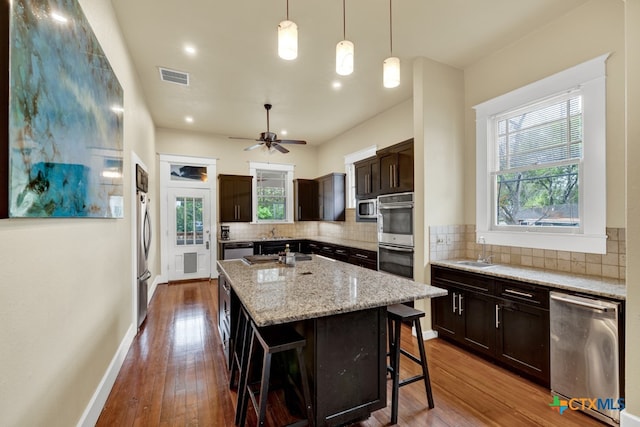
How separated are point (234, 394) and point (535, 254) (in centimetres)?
303

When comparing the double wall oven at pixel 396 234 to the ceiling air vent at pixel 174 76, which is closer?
the double wall oven at pixel 396 234

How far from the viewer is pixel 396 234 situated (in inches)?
147

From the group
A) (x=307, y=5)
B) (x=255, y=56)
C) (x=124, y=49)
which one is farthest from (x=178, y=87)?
(x=307, y=5)

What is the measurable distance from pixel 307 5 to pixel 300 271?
90.6 inches

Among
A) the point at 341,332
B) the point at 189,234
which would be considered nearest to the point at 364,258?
the point at 341,332

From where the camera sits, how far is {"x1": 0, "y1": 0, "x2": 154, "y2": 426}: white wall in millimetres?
1092

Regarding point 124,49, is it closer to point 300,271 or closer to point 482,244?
point 300,271

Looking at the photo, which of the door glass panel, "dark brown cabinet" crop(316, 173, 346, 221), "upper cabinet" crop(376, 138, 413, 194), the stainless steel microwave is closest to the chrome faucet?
"upper cabinet" crop(376, 138, 413, 194)

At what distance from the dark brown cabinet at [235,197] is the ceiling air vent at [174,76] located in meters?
2.47

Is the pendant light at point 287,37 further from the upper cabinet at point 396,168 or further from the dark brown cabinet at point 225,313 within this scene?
the upper cabinet at point 396,168

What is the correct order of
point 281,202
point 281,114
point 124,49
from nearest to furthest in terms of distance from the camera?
point 124,49
point 281,114
point 281,202

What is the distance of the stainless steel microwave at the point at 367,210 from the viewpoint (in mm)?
4577

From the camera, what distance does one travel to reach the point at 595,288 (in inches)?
81.7

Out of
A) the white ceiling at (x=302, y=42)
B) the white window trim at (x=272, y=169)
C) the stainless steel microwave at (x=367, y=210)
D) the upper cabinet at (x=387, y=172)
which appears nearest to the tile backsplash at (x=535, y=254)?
the upper cabinet at (x=387, y=172)
